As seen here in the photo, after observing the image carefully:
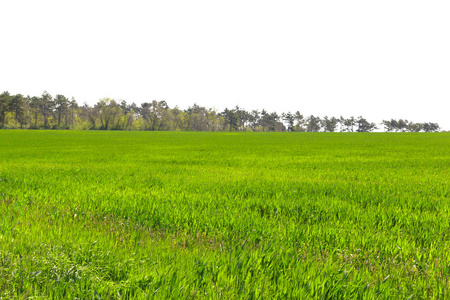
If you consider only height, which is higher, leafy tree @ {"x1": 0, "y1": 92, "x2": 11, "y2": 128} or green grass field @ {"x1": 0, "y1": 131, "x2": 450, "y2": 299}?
leafy tree @ {"x1": 0, "y1": 92, "x2": 11, "y2": 128}

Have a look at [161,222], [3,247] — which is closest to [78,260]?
[3,247]

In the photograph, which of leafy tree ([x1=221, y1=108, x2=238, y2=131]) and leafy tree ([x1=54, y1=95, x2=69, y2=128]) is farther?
leafy tree ([x1=221, y1=108, x2=238, y2=131])

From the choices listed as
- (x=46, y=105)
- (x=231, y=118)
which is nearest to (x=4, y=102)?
(x=46, y=105)

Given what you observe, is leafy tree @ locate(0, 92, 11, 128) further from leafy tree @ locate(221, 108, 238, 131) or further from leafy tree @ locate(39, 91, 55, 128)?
leafy tree @ locate(221, 108, 238, 131)

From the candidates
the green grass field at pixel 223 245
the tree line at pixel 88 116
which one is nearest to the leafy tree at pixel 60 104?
the tree line at pixel 88 116

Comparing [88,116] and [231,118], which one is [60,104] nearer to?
[88,116]

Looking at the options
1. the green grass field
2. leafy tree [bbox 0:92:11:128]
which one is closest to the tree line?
leafy tree [bbox 0:92:11:128]

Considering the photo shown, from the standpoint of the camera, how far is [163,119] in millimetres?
165750

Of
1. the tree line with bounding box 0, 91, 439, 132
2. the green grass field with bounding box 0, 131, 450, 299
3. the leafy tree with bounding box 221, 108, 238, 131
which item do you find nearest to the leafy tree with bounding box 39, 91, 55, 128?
Answer: the tree line with bounding box 0, 91, 439, 132

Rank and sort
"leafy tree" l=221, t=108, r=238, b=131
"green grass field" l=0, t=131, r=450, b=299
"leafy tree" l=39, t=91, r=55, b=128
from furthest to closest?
"leafy tree" l=221, t=108, r=238, b=131, "leafy tree" l=39, t=91, r=55, b=128, "green grass field" l=0, t=131, r=450, b=299

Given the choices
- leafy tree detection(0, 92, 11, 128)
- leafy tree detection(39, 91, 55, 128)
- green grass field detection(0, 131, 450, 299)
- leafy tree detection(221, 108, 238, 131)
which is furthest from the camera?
leafy tree detection(221, 108, 238, 131)

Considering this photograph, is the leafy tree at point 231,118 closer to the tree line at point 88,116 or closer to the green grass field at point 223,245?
the tree line at point 88,116

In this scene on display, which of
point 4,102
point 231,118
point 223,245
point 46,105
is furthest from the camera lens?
point 231,118

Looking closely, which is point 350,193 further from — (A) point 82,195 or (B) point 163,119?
(B) point 163,119
